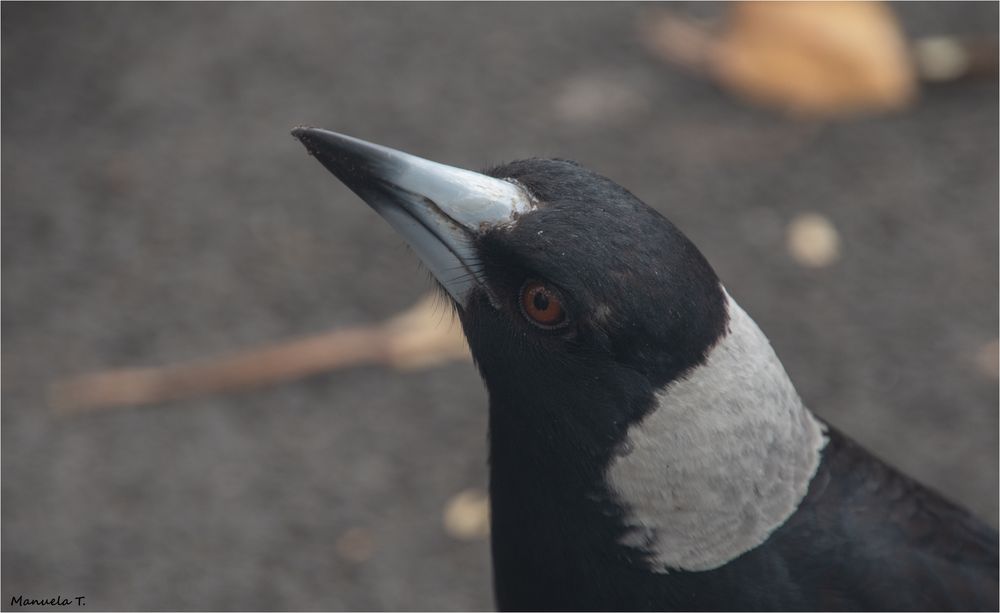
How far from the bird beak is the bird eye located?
0.08 metres

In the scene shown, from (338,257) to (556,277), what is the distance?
6.80ft

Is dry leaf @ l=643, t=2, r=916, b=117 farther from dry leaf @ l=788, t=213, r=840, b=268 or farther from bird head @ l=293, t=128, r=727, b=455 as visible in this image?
bird head @ l=293, t=128, r=727, b=455

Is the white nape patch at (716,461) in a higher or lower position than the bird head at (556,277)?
lower

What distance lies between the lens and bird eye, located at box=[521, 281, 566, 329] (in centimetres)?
155

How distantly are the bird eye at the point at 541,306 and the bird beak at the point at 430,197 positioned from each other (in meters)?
0.08

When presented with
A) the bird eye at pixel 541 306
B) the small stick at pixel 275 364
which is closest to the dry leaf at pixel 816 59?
the small stick at pixel 275 364

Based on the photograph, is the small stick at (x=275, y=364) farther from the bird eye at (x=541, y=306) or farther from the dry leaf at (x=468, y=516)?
the bird eye at (x=541, y=306)

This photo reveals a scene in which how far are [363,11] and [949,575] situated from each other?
3139 millimetres

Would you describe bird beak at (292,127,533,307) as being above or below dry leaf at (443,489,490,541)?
above

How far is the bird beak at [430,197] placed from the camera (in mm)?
1591

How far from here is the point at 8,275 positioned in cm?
343
